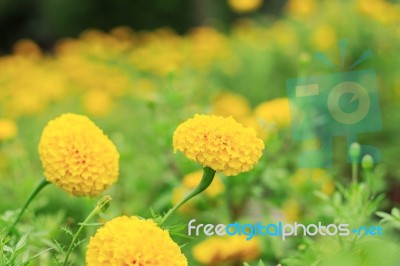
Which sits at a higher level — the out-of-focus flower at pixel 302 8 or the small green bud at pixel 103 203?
the small green bud at pixel 103 203

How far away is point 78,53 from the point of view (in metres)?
5.77

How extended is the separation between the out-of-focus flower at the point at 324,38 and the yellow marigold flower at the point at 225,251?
256 centimetres

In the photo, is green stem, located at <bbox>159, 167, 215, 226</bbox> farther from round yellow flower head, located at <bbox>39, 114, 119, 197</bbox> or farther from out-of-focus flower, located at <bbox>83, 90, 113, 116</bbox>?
out-of-focus flower, located at <bbox>83, 90, 113, 116</bbox>

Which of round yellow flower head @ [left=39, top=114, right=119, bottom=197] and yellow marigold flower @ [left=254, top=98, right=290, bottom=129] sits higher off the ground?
round yellow flower head @ [left=39, top=114, right=119, bottom=197]

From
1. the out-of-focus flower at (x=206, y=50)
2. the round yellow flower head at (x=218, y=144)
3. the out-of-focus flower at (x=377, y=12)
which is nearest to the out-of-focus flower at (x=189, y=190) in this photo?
the round yellow flower head at (x=218, y=144)

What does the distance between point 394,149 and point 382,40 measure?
722 mm

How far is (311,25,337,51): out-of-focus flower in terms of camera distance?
424 cm

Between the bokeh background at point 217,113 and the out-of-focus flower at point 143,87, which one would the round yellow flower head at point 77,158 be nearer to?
the bokeh background at point 217,113

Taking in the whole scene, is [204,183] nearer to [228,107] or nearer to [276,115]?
[276,115]

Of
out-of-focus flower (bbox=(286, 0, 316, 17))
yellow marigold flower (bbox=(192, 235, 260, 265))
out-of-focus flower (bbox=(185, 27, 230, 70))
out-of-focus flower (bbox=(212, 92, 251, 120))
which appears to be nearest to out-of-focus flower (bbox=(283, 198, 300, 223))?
yellow marigold flower (bbox=(192, 235, 260, 265))

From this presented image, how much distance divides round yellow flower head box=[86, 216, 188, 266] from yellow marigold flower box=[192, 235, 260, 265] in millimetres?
717

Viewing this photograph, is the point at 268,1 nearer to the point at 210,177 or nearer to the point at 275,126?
the point at 275,126

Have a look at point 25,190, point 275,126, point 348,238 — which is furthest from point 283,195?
point 348,238

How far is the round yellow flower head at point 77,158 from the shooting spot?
4.13 ft
